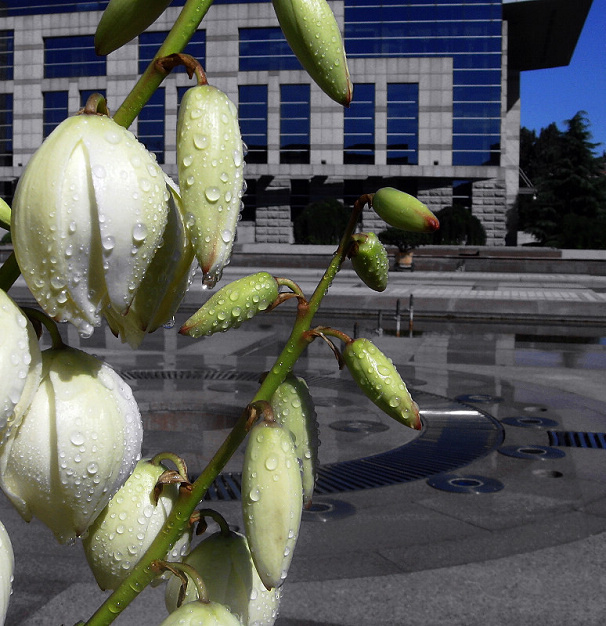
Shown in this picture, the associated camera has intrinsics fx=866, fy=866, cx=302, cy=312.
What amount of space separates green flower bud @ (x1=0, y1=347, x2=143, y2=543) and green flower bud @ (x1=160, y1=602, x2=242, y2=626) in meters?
0.10

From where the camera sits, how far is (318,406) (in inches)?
305

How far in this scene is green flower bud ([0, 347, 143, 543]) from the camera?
2.05 feet

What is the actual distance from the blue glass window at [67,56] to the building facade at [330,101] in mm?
47

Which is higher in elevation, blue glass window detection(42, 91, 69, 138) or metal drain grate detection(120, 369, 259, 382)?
blue glass window detection(42, 91, 69, 138)

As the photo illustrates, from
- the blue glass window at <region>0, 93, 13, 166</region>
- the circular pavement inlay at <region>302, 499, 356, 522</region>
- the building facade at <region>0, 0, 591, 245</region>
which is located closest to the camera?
the circular pavement inlay at <region>302, 499, 356, 522</region>

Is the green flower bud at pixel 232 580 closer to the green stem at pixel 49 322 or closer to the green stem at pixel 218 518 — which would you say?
the green stem at pixel 218 518

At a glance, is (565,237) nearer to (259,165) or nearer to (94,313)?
(259,165)

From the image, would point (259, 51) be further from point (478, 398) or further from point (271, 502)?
point (271, 502)

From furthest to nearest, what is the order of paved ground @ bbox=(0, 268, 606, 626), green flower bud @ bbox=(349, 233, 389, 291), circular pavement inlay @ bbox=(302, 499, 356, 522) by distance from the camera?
circular pavement inlay @ bbox=(302, 499, 356, 522)
paved ground @ bbox=(0, 268, 606, 626)
green flower bud @ bbox=(349, 233, 389, 291)

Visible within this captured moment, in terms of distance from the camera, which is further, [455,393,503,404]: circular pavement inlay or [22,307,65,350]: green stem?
[455,393,503,404]: circular pavement inlay

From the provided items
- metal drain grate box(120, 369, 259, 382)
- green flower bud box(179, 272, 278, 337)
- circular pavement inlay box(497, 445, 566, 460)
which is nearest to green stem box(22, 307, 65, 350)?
green flower bud box(179, 272, 278, 337)

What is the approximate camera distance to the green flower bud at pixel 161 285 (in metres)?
0.65

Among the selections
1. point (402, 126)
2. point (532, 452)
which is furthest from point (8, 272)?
point (402, 126)

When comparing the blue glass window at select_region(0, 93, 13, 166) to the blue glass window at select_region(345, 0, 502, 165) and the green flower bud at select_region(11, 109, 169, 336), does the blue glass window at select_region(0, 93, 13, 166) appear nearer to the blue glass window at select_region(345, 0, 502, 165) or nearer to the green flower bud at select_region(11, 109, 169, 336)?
the blue glass window at select_region(345, 0, 502, 165)
